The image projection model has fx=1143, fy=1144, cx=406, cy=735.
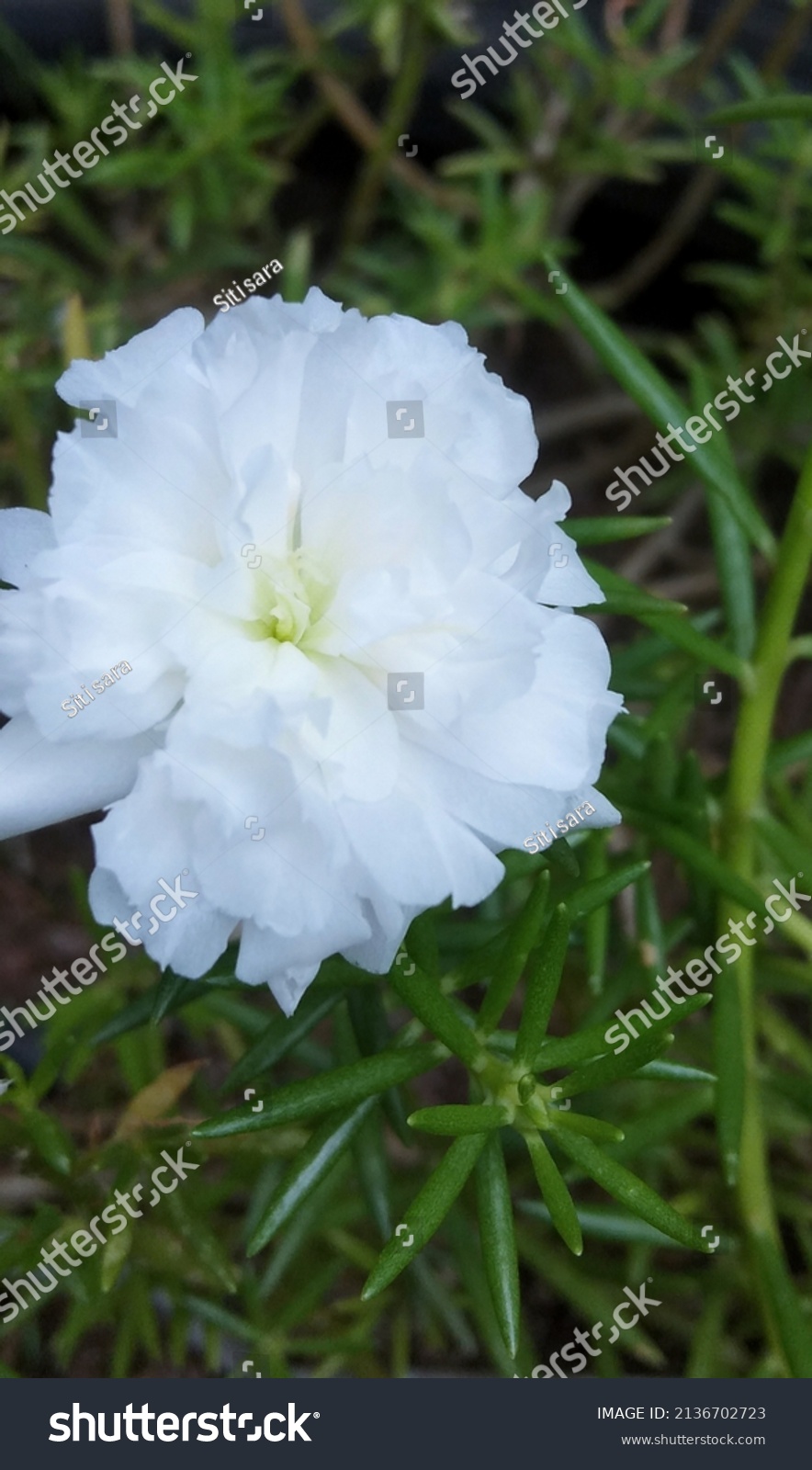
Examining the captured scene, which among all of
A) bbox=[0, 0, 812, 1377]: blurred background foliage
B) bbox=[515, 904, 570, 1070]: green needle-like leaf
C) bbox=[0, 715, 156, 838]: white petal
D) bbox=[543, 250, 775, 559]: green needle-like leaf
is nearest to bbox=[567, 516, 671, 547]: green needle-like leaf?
bbox=[0, 0, 812, 1377]: blurred background foliage

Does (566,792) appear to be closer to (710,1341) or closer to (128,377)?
(128,377)

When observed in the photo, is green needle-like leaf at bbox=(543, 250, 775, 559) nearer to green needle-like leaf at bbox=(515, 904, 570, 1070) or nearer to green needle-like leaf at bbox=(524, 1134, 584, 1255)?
green needle-like leaf at bbox=(515, 904, 570, 1070)

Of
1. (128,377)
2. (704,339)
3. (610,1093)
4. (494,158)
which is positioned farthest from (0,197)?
(610,1093)

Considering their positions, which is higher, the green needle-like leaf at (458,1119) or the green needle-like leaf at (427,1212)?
the green needle-like leaf at (458,1119)

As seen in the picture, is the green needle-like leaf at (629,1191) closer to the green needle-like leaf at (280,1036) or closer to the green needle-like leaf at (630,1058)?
the green needle-like leaf at (630,1058)

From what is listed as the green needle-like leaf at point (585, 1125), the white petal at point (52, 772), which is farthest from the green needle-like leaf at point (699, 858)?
the white petal at point (52, 772)

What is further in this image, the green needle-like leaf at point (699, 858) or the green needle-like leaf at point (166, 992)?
the green needle-like leaf at point (699, 858)

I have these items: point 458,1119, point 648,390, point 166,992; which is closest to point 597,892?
point 458,1119
